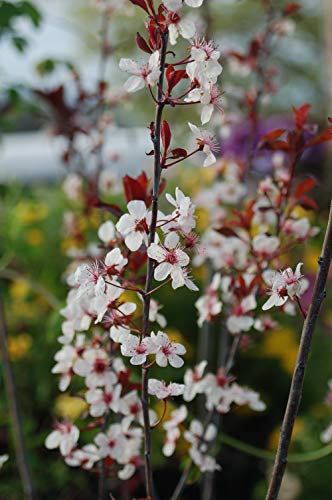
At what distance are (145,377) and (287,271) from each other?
0.19 meters

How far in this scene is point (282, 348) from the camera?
2.32 meters

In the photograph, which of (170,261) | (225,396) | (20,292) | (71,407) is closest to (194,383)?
(225,396)

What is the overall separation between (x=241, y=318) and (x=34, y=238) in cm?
167

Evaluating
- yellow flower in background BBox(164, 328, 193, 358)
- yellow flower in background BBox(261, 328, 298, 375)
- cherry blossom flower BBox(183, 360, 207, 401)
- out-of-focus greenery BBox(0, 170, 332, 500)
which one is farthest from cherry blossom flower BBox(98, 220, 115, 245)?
yellow flower in background BBox(261, 328, 298, 375)

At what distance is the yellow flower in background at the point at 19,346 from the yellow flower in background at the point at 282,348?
813mm

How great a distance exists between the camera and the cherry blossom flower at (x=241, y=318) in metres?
1.06

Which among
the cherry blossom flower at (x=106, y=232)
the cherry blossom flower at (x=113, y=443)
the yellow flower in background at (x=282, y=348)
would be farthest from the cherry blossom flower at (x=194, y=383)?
the yellow flower in background at (x=282, y=348)

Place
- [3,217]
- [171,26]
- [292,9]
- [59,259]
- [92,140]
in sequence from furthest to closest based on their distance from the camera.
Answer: [3,217] → [59,259] → [92,140] → [292,9] → [171,26]

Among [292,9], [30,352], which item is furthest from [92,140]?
[30,352]

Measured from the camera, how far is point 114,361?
3.20ft

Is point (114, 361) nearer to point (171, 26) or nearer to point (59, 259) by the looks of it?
point (171, 26)

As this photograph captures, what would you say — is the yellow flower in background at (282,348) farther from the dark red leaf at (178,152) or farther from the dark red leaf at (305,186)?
the dark red leaf at (178,152)

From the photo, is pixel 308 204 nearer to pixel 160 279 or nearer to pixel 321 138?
pixel 321 138

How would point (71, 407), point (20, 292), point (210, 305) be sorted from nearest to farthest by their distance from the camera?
point (210, 305)
point (71, 407)
point (20, 292)
